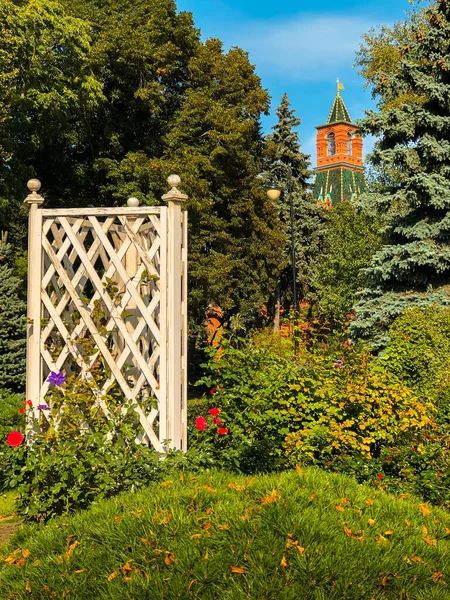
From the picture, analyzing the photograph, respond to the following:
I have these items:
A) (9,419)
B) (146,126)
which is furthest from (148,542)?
(146,126)

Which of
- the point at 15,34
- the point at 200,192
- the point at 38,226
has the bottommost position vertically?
the point at 38,226

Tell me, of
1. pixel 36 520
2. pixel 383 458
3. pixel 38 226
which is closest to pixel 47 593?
pixel 36 520

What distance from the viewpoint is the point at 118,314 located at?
17.8 ft

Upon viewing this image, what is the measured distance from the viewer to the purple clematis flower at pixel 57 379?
5340 millimetres

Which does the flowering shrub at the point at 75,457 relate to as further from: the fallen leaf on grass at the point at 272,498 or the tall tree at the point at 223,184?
the tall tree at the point at 223,184

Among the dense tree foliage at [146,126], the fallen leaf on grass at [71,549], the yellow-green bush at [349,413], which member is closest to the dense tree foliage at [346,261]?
the dense tree foliage at [146,126]

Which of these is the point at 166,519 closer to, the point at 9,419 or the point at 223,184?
the point at 9,419

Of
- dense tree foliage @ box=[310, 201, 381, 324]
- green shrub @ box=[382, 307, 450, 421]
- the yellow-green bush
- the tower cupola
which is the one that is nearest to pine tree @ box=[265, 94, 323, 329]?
dense tree foliage @ box=[310, 201, 381, 324]

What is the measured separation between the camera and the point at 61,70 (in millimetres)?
21344

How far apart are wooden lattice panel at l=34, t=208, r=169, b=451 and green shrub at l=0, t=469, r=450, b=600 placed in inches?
55.6

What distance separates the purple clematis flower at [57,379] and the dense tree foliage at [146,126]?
15478mm

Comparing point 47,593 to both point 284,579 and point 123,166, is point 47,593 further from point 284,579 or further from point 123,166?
point 123,166

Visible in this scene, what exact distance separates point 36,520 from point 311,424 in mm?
2570

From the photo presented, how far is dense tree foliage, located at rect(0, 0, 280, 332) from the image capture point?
2059 cm
